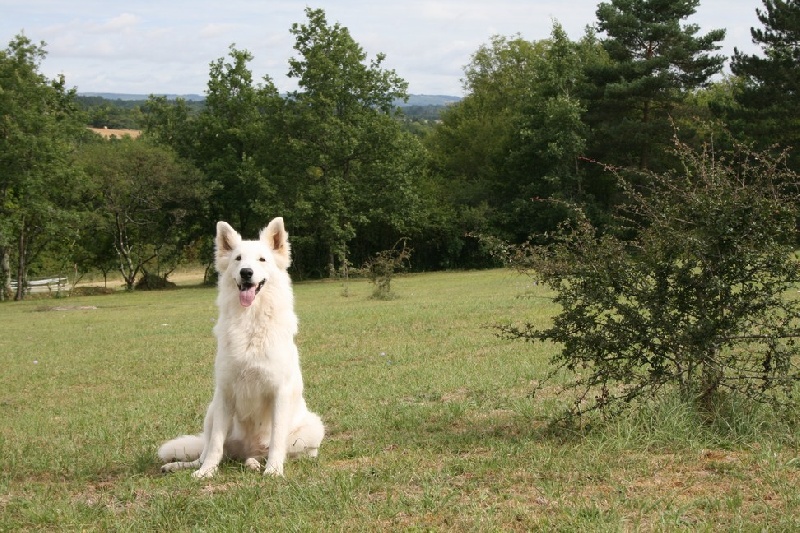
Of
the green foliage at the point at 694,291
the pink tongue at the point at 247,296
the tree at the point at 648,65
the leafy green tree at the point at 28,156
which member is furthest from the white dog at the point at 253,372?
the tree at the point at 648,65

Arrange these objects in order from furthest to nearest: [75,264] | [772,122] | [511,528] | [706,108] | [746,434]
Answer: [75,264] → [706,108] → [772,122] → [746,434] → [511,528]

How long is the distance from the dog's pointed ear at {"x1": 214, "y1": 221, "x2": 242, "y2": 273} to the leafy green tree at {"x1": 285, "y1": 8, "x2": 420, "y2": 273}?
3678cm

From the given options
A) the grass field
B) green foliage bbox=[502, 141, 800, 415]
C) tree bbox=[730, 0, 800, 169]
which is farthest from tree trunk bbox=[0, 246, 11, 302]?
green foliage bbox=[502, 141, 800, 415]

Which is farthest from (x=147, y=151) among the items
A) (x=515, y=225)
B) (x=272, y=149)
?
(x=515, y=225)

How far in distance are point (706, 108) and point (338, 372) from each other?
38.0 m

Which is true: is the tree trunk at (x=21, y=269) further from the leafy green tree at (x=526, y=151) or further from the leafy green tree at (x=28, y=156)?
the leafy green tree at (x=526, y=151)

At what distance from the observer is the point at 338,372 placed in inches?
475

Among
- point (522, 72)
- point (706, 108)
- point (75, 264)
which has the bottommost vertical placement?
point (75, 264)

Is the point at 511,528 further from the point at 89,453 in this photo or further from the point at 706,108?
the point at 706,108

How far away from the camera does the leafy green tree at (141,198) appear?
43.8m

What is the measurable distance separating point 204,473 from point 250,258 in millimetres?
1722

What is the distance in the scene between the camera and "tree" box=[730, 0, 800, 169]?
1444 inches

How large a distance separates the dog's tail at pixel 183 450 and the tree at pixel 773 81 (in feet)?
118

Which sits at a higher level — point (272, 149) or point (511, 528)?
point (272, 149)
